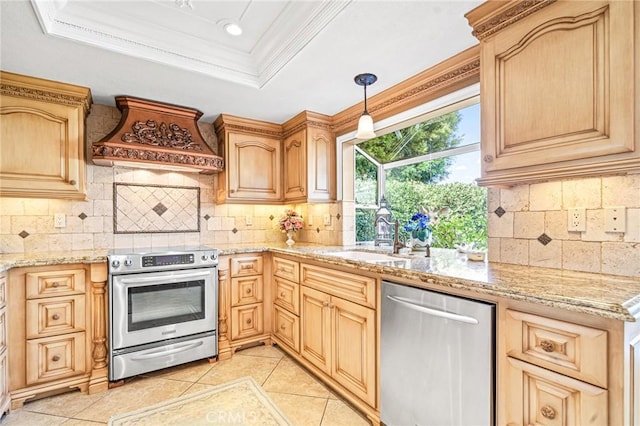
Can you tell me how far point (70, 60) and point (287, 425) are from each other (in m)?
2.59

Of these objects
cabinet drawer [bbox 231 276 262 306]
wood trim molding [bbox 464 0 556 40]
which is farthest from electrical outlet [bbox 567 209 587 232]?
cabinet drawer [bbox 231 276 262 306]

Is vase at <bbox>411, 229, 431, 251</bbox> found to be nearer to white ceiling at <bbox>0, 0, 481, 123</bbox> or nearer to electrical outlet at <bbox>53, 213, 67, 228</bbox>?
white ceiling at <bbox>0, 0, 481, 123</bbox>

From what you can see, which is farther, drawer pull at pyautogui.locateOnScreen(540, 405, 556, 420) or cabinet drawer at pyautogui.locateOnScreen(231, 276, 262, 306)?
cabinet drawer at pyautogui.locateOnScreen(231, 276, 262, 306)

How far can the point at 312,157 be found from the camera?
299cm

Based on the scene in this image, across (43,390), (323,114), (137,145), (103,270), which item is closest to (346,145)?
(323,114)

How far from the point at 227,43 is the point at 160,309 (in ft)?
6.56

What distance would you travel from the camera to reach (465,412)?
1.32 metres

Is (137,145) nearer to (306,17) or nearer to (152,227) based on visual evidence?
(152,227)

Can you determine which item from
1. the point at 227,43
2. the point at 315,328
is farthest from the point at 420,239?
the point at 227,43

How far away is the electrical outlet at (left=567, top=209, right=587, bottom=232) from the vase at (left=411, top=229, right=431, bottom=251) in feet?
2.80

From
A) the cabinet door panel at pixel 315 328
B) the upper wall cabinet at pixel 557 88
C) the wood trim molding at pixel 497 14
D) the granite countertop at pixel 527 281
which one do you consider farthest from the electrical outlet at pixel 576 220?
the cabinet door panel at pixel 315 328

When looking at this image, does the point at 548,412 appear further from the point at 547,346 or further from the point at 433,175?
the point at 433,175

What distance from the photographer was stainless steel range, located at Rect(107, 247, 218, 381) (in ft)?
7.34

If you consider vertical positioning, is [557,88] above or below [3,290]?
above
